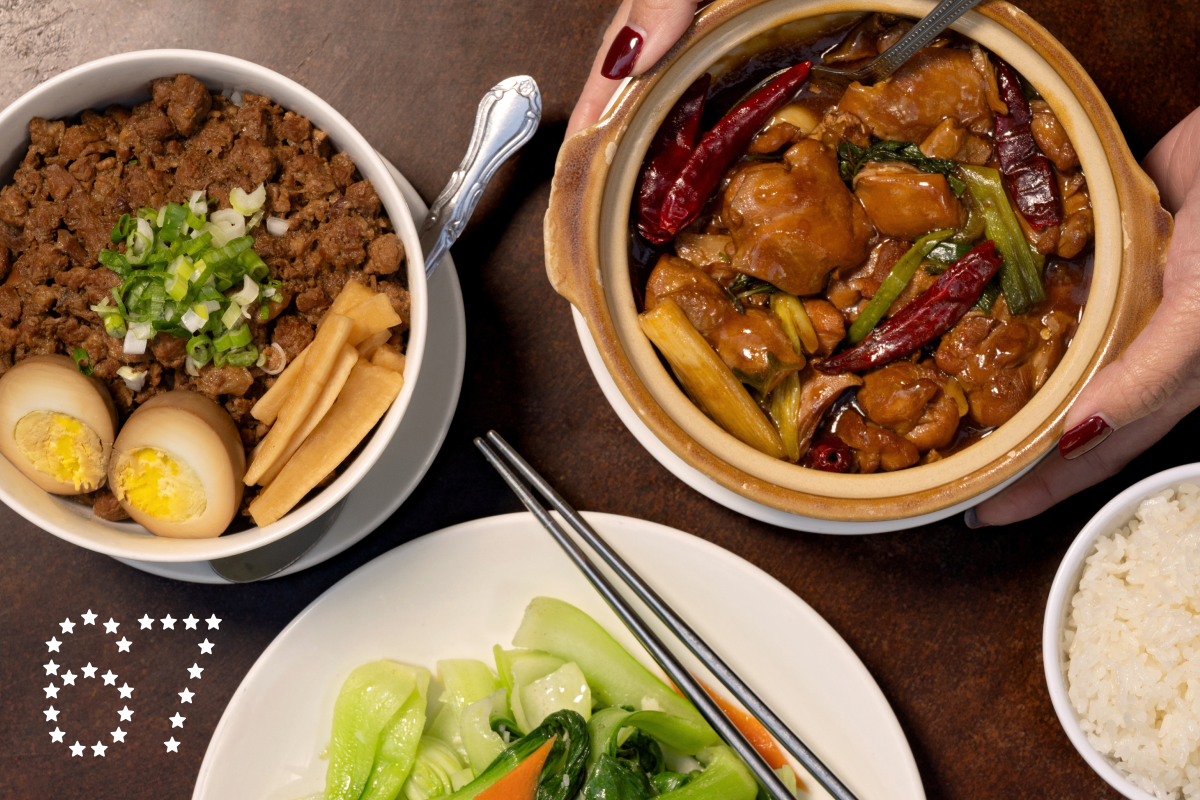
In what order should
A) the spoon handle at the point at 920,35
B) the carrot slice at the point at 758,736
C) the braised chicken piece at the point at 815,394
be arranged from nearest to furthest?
the spoon handle at the point at 920,35 → the braised chicken piece at the point at 815,394 → the carrot slice at the point at 758,736

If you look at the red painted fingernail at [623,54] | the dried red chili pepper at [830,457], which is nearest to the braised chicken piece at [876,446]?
the dried red chili pepper at [830,457]

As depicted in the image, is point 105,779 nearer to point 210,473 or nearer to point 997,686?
point 210,473

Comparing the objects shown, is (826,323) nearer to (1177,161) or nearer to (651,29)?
(651,29)

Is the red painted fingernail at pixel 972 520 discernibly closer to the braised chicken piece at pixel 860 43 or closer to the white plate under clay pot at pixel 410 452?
the braised chicken piece at pixel 860 43

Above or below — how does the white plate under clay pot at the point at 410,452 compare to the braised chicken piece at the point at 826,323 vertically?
below

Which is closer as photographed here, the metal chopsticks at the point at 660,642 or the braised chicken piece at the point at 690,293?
the braised chicken piece at the point at 690,293

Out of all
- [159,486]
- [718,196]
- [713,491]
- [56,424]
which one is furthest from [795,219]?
[56,424]

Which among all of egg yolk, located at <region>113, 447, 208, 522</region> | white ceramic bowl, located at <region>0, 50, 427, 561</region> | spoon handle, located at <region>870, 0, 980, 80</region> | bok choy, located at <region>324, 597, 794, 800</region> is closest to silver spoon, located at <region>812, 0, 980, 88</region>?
spoon handle, located at <region>870, 0, 980, 80</region>
